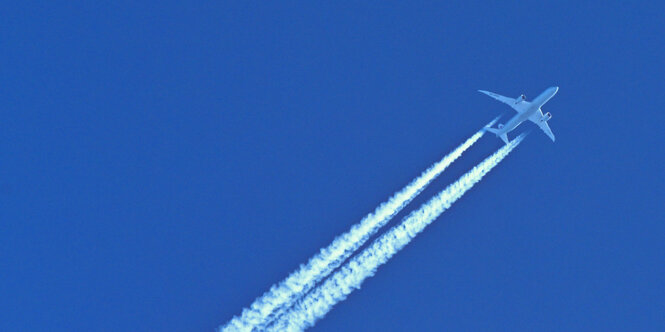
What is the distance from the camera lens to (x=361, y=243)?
107ft

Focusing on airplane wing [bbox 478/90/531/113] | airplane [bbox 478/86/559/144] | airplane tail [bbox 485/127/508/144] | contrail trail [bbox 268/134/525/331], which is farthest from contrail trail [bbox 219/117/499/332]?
airplane wing [bbox 478/90/531/113]

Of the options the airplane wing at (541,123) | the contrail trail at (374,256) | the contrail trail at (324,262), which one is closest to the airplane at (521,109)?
the airplane wing at (541,123)

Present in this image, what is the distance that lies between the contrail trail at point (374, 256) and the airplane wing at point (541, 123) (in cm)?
130

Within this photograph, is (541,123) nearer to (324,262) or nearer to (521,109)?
(521,109)

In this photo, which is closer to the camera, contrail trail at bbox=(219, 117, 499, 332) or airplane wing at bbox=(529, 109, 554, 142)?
contrail trail at bbox=(219, 117, 499, 332)

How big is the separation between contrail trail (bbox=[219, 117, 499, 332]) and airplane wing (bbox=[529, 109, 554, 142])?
16.0ft

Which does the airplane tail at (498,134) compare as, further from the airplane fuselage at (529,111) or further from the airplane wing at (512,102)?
the airplane wing at (512,102)

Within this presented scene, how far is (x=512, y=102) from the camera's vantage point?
3656 centimetres

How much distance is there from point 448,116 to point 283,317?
15.1 meters

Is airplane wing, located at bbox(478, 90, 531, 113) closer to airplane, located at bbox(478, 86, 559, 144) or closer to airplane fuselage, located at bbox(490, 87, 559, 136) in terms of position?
airplane, located at bbox(478, 86, 559, 144)

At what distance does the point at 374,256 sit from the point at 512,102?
39.9 feet

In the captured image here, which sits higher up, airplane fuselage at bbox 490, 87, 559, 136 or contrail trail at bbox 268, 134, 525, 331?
airplane fuselage at bbox 490, 87, 559, 136

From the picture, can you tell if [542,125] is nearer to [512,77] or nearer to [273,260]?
[512,77]

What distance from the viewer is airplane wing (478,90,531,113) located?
35.9 metres
